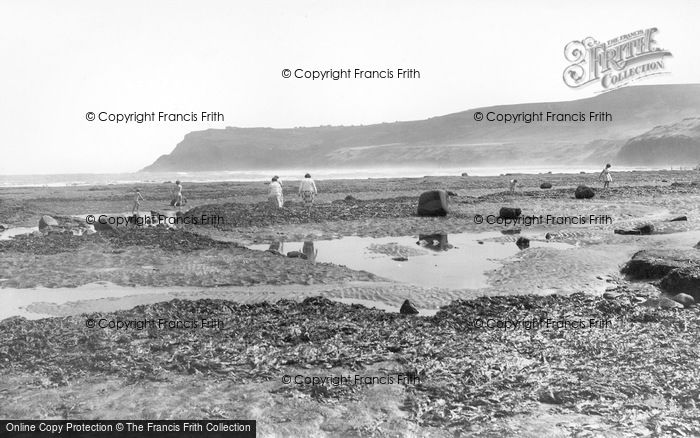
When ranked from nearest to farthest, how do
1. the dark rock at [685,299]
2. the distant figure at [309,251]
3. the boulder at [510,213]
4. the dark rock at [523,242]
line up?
the dark rock at [685,299]
the distant figure at [309,251]
the dark rock at [523,242]
the boulder at [510,213]

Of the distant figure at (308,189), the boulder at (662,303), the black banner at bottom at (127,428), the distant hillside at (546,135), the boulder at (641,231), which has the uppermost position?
the distant hillside at (546,135)

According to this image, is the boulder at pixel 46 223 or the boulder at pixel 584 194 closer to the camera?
the boulder at pixel 46 223

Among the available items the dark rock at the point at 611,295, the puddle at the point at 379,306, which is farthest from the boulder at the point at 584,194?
the puddle at the point at 379,306

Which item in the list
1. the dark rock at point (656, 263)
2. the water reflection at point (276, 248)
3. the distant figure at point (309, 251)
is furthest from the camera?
the water reflection at point (276, 248)

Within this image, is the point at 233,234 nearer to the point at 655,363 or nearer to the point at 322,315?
the point at 322,315

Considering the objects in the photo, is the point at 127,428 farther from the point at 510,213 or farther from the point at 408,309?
the point at 510,213

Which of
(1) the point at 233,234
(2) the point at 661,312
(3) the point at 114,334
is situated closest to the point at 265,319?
(3) the point at 114,334

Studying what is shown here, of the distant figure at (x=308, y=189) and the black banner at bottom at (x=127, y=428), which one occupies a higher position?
the distant figure at (x=308, y=189)

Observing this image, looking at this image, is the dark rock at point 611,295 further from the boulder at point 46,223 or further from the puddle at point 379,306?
the boulder at point 46,223
